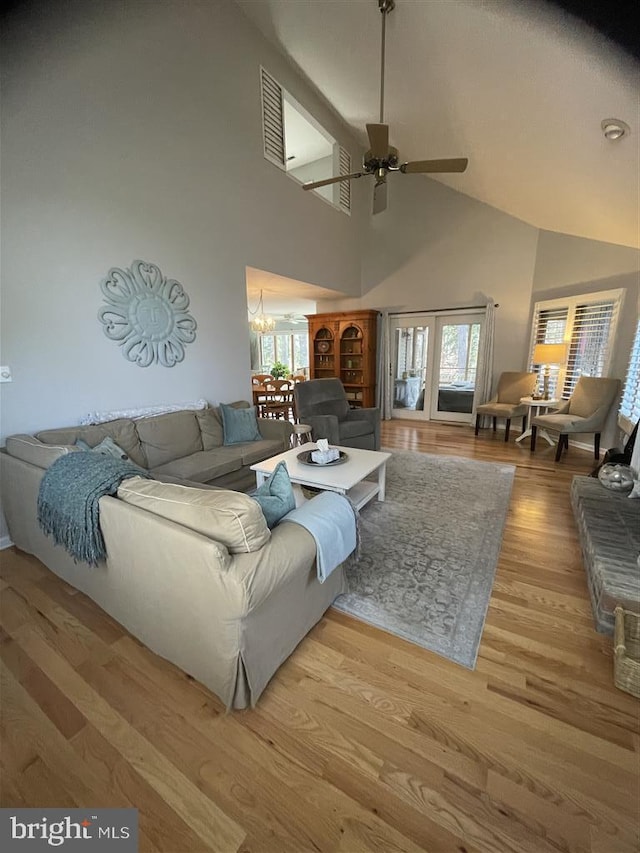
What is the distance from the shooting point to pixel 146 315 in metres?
3.05

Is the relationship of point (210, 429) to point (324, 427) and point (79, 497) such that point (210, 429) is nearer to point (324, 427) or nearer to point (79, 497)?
point (324, 427)

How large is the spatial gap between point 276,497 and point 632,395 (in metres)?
Result: 3.99

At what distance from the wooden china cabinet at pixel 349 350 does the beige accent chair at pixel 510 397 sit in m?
2.12

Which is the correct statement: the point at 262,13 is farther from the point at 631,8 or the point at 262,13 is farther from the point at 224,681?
the point at 224,681

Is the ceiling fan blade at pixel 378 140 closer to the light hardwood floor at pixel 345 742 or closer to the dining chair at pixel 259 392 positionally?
the light hardwood floor at pixel 345 742

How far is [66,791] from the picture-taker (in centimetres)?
104

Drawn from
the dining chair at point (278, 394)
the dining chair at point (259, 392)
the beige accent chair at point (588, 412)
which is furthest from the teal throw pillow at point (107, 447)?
the beige accent chair at point (588, 412)

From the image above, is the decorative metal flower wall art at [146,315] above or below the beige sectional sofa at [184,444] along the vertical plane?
above

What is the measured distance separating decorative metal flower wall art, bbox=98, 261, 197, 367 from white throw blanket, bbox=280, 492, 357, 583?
7.75ft

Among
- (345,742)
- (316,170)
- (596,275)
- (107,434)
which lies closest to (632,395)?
(596,275)

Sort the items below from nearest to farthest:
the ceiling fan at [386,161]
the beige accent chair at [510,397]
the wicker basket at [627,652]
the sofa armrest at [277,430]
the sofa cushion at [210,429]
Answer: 1. the wicker basket at [627,652]
2. the ceiling fan at [386,161]
3. the sofa cushion at [210,429]
4. the sofa armrest at [277,430]
5. the beige accent chair at [510,397]

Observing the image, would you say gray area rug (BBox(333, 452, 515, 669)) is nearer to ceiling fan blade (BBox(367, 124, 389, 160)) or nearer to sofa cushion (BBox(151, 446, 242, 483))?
sofa cushion (BBox(151, 446, 242, 483))

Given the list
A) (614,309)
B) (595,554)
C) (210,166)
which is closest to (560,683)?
(595,554)

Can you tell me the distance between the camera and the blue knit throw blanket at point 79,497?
1.46 meters
